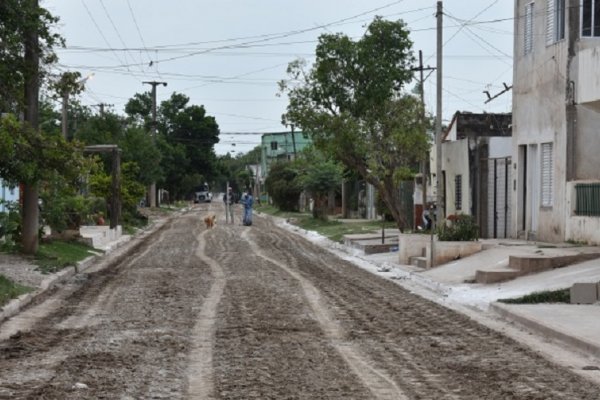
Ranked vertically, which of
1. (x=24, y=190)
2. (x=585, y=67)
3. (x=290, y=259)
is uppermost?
(x=585, y=67)

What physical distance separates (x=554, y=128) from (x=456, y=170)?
8502 mm

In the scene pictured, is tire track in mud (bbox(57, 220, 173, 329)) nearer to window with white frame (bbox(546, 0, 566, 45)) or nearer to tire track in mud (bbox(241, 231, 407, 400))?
tire track in mud (bbox(241, 231, 407, 400))

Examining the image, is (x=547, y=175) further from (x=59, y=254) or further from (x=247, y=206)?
(x=247, y=206)

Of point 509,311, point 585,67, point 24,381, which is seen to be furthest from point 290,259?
point 24,381

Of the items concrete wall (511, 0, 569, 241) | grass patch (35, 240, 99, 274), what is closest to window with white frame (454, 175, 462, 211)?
concrete wall (511, 0, 569, 241)

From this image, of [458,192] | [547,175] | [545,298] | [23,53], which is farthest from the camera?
[458,192]

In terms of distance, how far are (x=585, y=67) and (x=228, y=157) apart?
16711 cm

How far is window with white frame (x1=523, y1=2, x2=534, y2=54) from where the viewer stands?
2550cm

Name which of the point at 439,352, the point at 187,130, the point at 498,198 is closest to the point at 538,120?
the point at 498,198

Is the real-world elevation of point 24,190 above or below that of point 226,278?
above

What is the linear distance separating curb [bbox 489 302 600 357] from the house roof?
98.4 feet

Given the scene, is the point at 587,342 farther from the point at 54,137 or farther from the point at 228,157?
the point at 228,157

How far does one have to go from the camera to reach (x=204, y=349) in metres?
10.5

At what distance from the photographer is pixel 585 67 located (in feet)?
58.0
